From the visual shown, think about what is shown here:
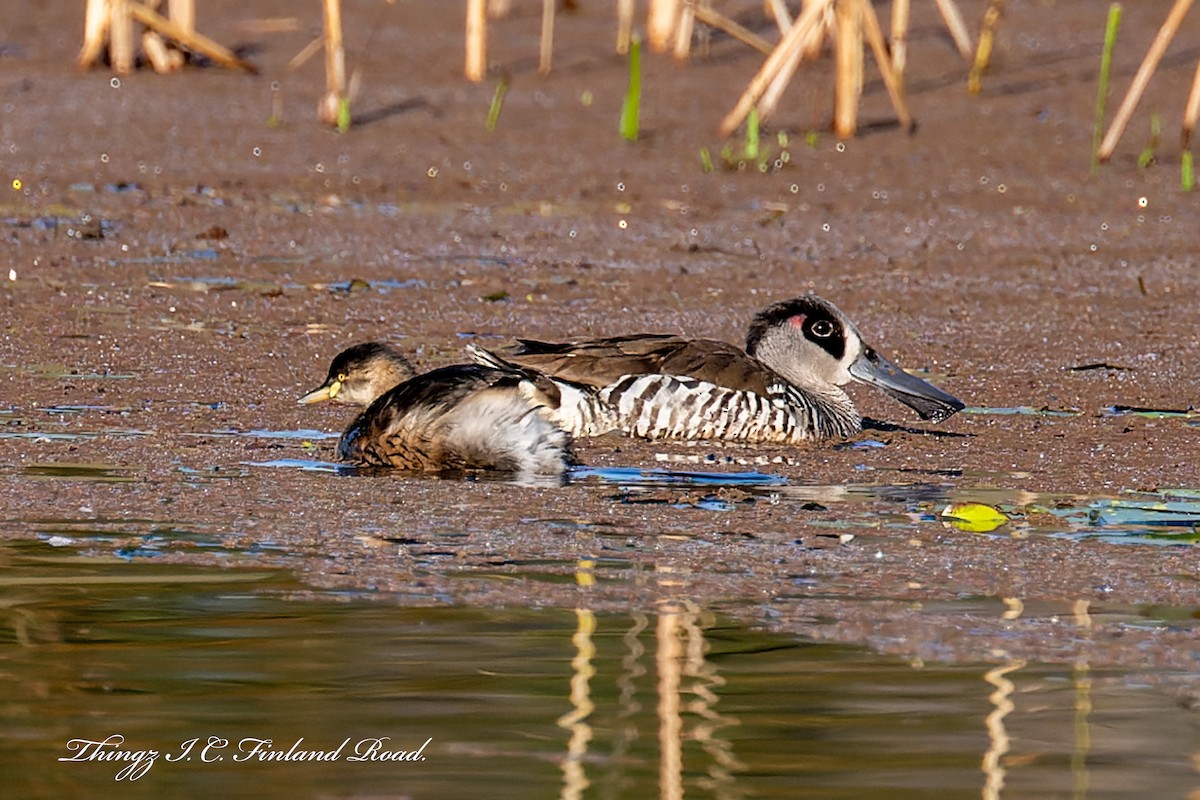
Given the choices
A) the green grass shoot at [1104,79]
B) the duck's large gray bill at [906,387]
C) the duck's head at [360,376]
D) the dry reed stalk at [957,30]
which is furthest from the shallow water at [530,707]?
the dry reed stalk at [957,30]

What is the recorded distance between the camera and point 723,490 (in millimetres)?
6820

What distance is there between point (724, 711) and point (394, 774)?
691 millimetres

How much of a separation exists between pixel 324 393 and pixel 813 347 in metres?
1.84

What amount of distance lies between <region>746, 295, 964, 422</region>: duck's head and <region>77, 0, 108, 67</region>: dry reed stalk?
26.9 ft

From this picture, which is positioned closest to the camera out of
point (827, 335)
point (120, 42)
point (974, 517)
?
point (974, 517)

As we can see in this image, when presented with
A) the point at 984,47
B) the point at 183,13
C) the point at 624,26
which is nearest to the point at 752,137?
the point at 984,47

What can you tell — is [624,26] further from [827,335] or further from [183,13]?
[827,335]

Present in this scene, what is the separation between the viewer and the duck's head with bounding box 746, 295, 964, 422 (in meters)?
8.59

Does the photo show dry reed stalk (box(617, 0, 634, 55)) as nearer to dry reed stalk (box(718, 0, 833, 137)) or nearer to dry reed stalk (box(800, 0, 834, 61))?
dry reed stalk (box(800, 0, 834, 61))

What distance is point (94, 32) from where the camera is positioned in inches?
625

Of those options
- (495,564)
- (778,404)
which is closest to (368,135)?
(778,404)

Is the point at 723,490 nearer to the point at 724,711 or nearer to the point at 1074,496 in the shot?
the point at 1074,496

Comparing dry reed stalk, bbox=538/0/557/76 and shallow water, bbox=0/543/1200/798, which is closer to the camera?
shallow water, bbox=0/543/1200/798

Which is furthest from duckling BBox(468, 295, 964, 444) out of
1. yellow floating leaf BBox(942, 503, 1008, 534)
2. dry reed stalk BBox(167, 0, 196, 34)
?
dry reed stalk BBox(167, 0, 196, 34)
